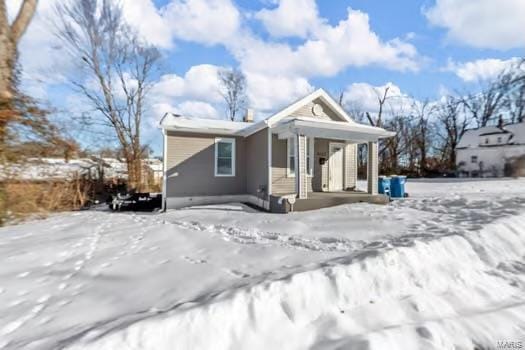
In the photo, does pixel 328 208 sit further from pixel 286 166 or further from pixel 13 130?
pixel 13 130

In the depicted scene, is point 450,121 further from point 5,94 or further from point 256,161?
point 5,94

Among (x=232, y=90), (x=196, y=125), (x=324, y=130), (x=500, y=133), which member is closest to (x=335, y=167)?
(x=324, y=130)

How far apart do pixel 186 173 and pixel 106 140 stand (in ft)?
41.0

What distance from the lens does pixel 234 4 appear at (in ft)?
36.2

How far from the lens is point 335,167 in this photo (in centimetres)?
1129

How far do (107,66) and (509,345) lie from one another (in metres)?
24.4

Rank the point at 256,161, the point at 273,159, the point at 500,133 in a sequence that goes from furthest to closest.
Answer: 1. the point at 500,133
2. the point at 256,161
3. the point at 273,159

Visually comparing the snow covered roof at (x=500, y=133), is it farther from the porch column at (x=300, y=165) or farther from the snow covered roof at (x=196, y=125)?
the snow covered roof at (x=196, y=125)

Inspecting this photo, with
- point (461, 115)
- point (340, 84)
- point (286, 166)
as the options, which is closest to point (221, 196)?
point (286, 166)

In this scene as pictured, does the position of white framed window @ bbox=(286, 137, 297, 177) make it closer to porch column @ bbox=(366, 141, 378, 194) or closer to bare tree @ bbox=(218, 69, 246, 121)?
porch column @ bbox=(366, 141, 378, 194)

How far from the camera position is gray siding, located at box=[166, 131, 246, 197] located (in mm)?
9891

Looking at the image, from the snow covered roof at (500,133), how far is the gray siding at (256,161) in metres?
26.5

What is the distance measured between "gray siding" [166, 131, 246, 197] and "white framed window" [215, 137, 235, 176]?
0.16 meters

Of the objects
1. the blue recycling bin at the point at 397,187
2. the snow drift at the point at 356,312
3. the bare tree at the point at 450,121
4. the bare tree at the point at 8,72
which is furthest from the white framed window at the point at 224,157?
the bare tree at the point at 450,121
